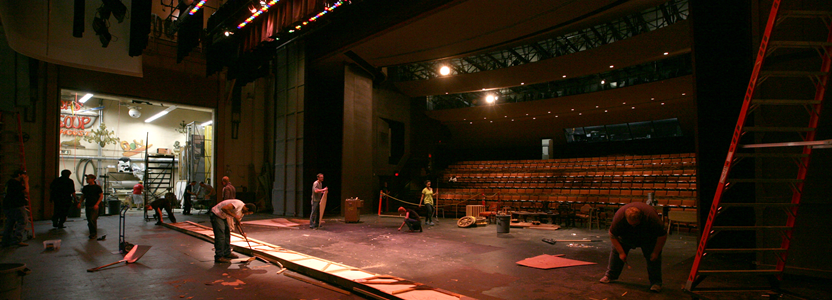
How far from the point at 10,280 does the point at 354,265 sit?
3759 millimetres

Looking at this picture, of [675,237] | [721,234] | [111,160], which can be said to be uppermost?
[111,160]

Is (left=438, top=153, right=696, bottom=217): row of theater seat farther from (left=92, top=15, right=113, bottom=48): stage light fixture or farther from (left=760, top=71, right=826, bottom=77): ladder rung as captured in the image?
(left=92, top=15, right=113, bottom=48): stage light fixture

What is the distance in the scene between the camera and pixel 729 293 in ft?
14.5

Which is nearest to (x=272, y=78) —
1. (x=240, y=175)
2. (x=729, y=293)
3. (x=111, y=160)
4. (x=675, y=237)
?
(x=240, y=175)

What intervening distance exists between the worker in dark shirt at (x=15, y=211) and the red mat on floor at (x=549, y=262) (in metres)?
9.61

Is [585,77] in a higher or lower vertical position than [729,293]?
higher

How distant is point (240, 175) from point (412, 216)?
10518 millimetres

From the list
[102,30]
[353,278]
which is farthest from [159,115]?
[353,278]

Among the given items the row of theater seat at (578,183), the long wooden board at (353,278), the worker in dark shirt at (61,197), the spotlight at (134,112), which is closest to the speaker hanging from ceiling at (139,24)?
the worker in dark shirt at (61,197)

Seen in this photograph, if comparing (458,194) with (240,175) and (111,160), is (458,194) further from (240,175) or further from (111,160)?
(111,160)

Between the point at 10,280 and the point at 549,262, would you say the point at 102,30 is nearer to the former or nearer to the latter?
the point at 10,280

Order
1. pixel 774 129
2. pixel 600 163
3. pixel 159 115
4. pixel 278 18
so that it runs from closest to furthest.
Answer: pixel 774 129 < pixel 278 18 < pixel 600 163 < pixel 159 115

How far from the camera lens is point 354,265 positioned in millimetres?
6031

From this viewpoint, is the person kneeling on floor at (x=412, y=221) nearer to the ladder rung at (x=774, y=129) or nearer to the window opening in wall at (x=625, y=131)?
the ladder rung at (x=774, y=129)
